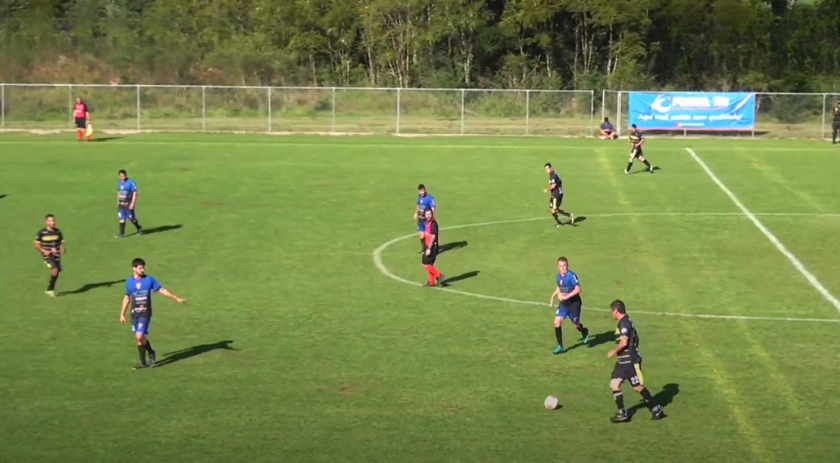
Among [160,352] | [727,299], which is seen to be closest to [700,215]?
[727,299]

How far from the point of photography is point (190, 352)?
2133 centimetres

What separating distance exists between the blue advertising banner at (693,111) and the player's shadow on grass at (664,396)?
43052 mm

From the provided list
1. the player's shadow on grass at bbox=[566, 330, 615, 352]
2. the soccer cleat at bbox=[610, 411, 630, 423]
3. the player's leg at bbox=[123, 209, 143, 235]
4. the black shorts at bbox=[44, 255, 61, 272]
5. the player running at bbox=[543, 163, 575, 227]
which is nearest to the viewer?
the soccer cleat at bbox=[610, 411, 630, 423]

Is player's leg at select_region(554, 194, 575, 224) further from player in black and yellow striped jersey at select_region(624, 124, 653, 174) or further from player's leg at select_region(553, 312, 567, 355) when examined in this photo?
player's leg at select_region(553, 312, 567, 355)

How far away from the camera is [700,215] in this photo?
37.5 m

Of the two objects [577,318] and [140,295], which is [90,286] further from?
[577,318]

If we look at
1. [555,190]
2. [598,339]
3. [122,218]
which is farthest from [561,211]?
[598,339]

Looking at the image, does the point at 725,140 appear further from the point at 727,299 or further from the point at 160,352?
the point at 160,352

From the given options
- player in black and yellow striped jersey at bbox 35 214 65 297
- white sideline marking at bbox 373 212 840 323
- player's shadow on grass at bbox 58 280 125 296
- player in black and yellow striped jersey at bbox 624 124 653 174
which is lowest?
player's shadow on grass at bbox 58 280 125 296

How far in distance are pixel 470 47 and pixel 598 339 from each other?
5948cm

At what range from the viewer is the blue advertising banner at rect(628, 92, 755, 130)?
60.8 metres

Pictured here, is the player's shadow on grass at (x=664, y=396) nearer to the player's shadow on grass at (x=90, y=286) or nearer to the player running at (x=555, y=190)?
the player's shadow on grass at (x=90, y=286)

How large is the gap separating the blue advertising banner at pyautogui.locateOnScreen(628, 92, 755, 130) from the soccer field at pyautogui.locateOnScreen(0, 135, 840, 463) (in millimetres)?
13741

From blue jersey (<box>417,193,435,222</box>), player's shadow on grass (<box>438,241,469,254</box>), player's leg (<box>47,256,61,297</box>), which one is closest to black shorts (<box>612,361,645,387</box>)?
blue jersey (<box>417,193,435,222</box>)
